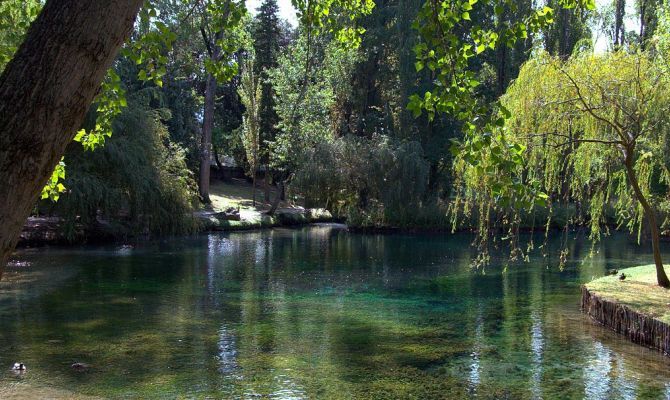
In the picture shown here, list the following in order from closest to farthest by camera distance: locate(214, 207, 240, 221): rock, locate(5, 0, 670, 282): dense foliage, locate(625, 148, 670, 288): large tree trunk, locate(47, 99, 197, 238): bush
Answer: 1. locate(5, 0, 670, 282): dense foliage
2. locate(625, 148, 670, 288): large tree trunk
3. locate(47, 99, 197, 238): bush
4. locate(214, 207, 240, 221): rock

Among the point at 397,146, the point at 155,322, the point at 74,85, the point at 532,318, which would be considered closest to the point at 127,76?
the point at 397,146

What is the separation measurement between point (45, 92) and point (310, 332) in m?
10.3

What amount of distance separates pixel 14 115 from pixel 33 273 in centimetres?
1769

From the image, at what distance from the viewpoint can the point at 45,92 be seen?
187cm

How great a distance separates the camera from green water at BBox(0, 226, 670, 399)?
8789 mm

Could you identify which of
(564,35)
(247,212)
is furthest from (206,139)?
(564,35)

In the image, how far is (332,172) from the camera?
33625mm

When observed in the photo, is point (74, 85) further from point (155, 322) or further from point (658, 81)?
point (658, 81)

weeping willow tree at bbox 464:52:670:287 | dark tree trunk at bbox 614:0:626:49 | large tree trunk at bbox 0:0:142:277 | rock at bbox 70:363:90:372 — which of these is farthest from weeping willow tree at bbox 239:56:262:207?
large tree trunk at bbox 0:0:142:277

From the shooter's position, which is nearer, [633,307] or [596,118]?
[633,307]

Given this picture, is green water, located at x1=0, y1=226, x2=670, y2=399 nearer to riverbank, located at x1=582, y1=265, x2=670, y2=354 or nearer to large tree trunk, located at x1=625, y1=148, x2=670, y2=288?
riverbank, located at x1=582, y1=265, x2=670, y2=354

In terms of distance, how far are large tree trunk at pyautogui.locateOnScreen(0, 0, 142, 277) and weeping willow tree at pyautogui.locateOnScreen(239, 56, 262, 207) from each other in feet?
118

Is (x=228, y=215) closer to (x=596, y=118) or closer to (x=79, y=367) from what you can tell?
(x=596, y=118)

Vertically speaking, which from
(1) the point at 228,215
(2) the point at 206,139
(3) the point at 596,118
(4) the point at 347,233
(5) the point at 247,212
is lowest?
(4) the point at 347,233
